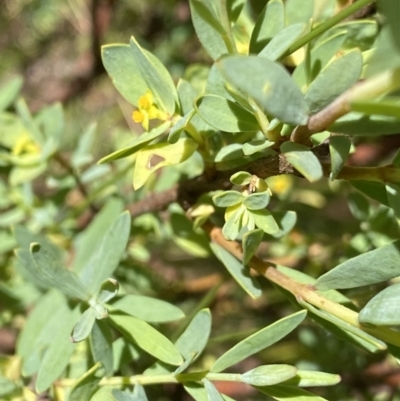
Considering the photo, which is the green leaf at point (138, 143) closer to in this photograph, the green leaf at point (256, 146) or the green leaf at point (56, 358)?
the green leaf at point (256, 146)

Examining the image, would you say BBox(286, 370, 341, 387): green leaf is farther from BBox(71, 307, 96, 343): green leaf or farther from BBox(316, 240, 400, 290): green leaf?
BBox(71, 307, 96, 343): green leaf

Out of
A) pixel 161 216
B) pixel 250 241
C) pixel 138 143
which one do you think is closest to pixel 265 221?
pixel 250 241

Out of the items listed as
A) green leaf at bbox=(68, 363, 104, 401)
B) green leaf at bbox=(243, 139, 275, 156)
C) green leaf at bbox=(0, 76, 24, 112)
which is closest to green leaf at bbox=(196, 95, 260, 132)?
green leaf at bbox=(243, 139, 275, 156)

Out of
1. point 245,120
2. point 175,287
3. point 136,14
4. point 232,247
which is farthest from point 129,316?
point 136,14

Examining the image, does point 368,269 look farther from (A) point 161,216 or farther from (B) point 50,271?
(A) point 161,216

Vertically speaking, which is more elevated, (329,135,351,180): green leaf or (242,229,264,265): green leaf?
(329,135,351,180): green leaf

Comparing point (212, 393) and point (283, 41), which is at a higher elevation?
point (283, 41)

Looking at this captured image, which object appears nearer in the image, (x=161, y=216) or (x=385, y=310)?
(x=385, y=310)
